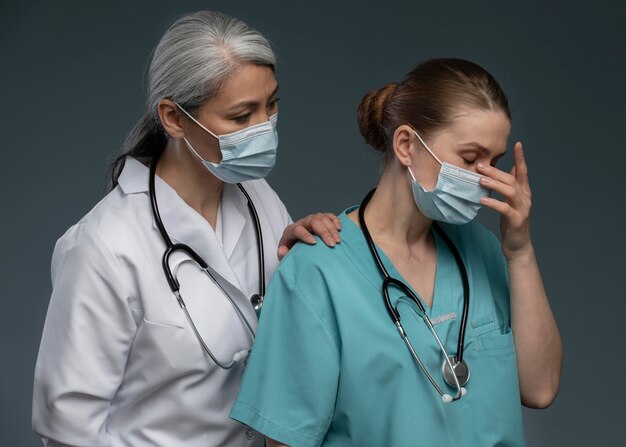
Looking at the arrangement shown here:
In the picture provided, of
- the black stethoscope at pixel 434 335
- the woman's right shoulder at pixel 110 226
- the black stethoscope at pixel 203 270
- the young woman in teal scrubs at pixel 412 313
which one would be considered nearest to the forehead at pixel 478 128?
the young woman in teal scrubs at pixel 412 313

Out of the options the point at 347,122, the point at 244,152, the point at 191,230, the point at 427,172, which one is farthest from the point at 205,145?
the point at 347,122

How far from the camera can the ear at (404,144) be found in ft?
6.82

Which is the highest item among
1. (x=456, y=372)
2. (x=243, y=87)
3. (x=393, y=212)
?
(x=243, y=87)

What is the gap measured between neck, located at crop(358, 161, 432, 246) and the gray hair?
337mm

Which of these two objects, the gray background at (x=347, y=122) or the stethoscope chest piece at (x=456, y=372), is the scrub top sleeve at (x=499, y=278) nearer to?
the stethoscope chest piece at (x=456, y=372)

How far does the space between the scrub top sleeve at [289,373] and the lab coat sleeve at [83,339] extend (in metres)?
0.27

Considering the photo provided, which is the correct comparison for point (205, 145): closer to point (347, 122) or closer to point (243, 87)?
point (243, 87)

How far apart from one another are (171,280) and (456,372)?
59cm

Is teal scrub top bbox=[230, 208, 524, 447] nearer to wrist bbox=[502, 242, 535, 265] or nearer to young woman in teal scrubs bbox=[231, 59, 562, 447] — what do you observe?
young woman in teal scrubs bbox=[231, 59, 562, 447]

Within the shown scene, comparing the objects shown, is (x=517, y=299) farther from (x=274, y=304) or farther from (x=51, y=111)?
(x=51, y=111)

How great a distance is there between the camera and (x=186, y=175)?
7.36 ft

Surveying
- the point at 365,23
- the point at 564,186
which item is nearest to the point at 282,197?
the point at 365,23

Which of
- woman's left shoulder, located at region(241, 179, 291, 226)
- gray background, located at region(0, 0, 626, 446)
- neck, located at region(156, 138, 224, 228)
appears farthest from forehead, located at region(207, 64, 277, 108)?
gray background, located at region(0, 0, 626, 446)

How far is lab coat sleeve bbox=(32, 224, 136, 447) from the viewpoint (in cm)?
207
